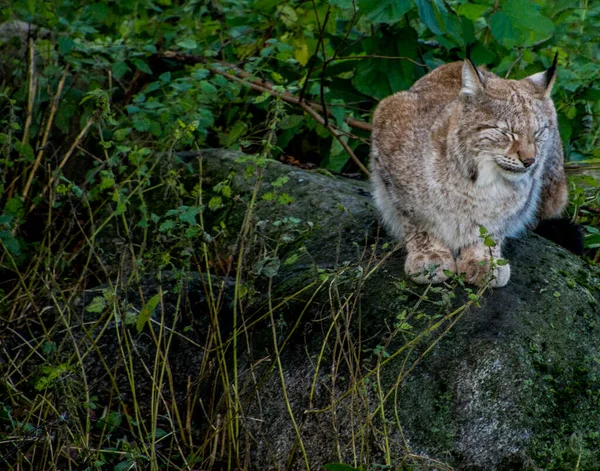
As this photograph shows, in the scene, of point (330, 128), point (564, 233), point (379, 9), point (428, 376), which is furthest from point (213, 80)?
point (428, 376)

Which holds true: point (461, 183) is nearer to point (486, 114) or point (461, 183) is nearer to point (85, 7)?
point (486, 114)

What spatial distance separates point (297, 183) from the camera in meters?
5.01

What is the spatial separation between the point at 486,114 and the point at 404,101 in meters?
0.71

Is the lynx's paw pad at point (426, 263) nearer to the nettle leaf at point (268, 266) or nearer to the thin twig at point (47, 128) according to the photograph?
the nettle leaf at point (268, 266)

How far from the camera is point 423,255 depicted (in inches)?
152

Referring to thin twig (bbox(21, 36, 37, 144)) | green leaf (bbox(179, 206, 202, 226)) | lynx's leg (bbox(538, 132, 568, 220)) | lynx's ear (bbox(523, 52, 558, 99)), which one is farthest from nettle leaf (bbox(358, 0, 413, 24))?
thin twig (bbox(21, 36, 37, 144))

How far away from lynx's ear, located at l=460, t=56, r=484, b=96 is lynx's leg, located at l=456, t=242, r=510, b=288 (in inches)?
25.4

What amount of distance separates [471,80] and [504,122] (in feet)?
0.91

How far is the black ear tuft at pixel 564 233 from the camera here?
4406mm

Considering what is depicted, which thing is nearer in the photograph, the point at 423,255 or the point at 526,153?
the point at 526,153

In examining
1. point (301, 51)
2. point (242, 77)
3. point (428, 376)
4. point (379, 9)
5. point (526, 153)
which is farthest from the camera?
point (242, 77)

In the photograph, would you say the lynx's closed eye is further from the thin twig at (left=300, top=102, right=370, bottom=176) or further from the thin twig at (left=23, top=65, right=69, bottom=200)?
the thin twig at (left=23, top=65, right=69, bottom=200)

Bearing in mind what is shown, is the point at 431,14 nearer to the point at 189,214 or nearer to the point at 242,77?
the point at 189,214

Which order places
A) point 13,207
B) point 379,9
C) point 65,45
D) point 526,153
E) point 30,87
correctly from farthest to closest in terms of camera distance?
1. point 30,87
2. point 65,45
3. point 13,207
4. point 379,9
5. point 526,153
